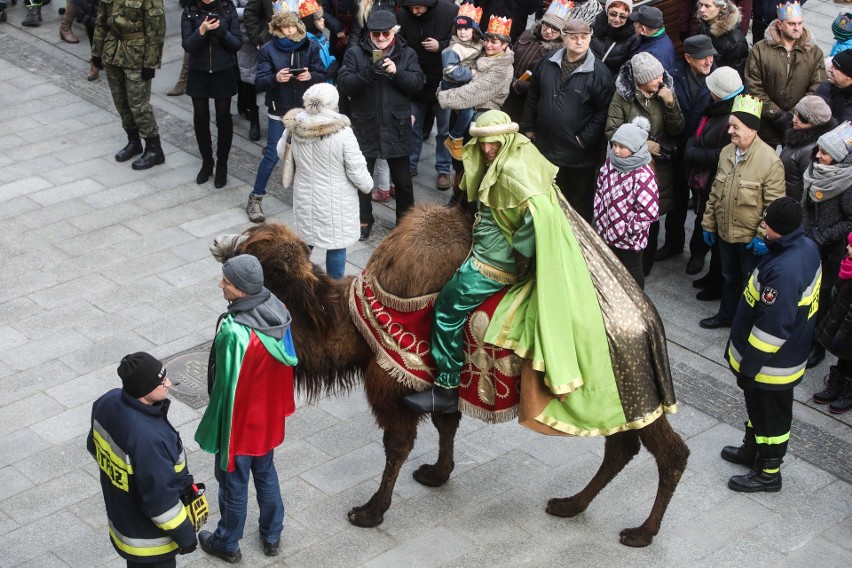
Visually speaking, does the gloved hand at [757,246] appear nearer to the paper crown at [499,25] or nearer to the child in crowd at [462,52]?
the child in crowd at [462,52]

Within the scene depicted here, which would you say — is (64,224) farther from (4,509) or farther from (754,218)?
(754,218)

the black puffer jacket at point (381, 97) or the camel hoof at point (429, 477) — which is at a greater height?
the black puffer jacket at point (381, 97)

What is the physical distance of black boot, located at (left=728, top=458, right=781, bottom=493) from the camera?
Result: 24.8 feet

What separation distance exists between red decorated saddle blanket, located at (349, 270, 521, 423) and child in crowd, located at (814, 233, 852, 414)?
264 cm

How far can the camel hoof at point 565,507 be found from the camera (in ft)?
24.0

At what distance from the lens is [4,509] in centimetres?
722

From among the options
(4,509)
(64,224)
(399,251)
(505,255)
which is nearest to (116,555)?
(4,509)

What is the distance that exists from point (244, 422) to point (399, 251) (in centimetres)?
119

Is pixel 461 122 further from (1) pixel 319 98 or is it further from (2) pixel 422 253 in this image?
(2) pixel 422 253

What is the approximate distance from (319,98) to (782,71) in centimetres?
386

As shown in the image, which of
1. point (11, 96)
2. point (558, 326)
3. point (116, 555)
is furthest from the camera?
point (11, 96)

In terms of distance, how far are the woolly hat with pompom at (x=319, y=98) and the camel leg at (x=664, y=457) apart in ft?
11.3

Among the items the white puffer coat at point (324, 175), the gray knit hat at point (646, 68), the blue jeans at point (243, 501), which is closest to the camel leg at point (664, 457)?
the blue jeans at point (243, 501)

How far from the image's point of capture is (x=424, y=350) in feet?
22.1
